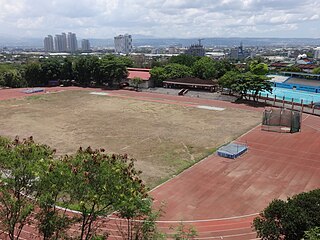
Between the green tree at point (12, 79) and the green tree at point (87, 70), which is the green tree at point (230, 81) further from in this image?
the green tree at point (12, 79)

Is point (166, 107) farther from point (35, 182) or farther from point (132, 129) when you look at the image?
point (35, 182)

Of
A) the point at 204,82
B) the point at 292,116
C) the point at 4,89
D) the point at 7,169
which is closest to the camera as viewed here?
the point at 7,169

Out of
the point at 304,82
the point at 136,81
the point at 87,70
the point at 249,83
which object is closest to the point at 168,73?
the point at 136,81

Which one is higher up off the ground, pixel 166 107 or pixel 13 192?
pixel 13 192

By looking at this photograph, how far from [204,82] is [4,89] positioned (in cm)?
4069

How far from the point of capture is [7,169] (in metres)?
11.2

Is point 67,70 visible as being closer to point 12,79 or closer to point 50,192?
point 12,79

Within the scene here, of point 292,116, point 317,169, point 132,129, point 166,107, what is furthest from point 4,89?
point 317,169

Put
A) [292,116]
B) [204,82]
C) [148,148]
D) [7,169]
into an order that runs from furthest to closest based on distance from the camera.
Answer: [204,82]
[292,116]
[148,148]
[7,169]

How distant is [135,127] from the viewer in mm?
37219

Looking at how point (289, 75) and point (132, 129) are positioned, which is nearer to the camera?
point (132, 129)

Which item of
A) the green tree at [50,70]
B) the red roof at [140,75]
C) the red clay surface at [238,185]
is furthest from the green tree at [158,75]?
the red clay surface at [238,185]

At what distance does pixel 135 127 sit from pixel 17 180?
26314 mm

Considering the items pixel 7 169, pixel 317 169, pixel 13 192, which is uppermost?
pixel 7 169
